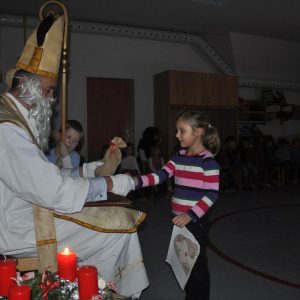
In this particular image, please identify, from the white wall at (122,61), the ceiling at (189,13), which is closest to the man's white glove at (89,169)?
the ceiling at (189,13)

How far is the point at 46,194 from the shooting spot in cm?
173

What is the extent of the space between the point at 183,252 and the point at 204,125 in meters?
0.80

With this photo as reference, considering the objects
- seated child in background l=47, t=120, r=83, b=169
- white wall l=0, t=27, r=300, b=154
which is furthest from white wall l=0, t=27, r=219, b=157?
seated child in background l=47, t=120, r=83, b=169

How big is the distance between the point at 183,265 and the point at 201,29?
266 inches

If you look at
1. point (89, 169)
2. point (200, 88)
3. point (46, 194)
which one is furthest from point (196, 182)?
point (200, 88)

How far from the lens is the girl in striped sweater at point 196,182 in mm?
2199

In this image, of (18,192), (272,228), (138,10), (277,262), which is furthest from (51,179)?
(138,10)

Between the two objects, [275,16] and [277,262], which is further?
[275,16]

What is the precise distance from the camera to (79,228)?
6.62 ft

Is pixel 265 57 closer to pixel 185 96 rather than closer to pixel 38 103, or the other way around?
pixel 185 96

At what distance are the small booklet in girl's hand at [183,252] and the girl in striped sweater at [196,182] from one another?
0.25ft

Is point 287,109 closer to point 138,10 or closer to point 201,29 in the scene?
point 201,29

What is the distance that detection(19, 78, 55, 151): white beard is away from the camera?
6.42ft

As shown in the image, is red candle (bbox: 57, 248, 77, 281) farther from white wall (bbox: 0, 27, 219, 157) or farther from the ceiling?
white wall (bbox: 0, 27, 219, 157)
